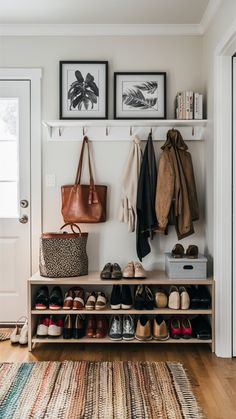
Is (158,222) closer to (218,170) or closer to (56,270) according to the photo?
(218,170)

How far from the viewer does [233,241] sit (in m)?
3.04

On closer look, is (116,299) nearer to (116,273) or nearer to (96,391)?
(116,273)

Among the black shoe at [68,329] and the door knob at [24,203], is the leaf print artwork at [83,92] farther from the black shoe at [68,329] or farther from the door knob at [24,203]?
the black shoe at [68,329]

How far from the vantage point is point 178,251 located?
335 centimetres

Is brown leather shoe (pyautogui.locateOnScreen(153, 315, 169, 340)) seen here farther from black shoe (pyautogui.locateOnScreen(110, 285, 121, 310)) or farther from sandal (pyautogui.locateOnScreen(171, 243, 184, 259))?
sandal (pyautogui.locateOnScreen(171, 243, 184, 259))

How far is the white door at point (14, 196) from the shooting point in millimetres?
3623

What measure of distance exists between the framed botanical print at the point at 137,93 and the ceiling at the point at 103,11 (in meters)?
0.41

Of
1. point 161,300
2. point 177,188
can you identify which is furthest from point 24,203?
point 161,300

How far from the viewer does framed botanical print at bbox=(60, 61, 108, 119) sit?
356 cm

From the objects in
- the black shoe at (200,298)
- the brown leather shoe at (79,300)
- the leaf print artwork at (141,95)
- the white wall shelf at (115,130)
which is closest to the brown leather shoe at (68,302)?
the brown leather shoe at (79,300)

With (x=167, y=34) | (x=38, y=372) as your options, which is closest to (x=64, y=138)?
(x=167, y=34)

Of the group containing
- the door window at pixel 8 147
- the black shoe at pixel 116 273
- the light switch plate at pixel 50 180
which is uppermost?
the door window at pixel 8 147

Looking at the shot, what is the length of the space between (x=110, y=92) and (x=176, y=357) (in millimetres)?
2026

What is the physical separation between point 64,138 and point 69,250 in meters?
0.91
